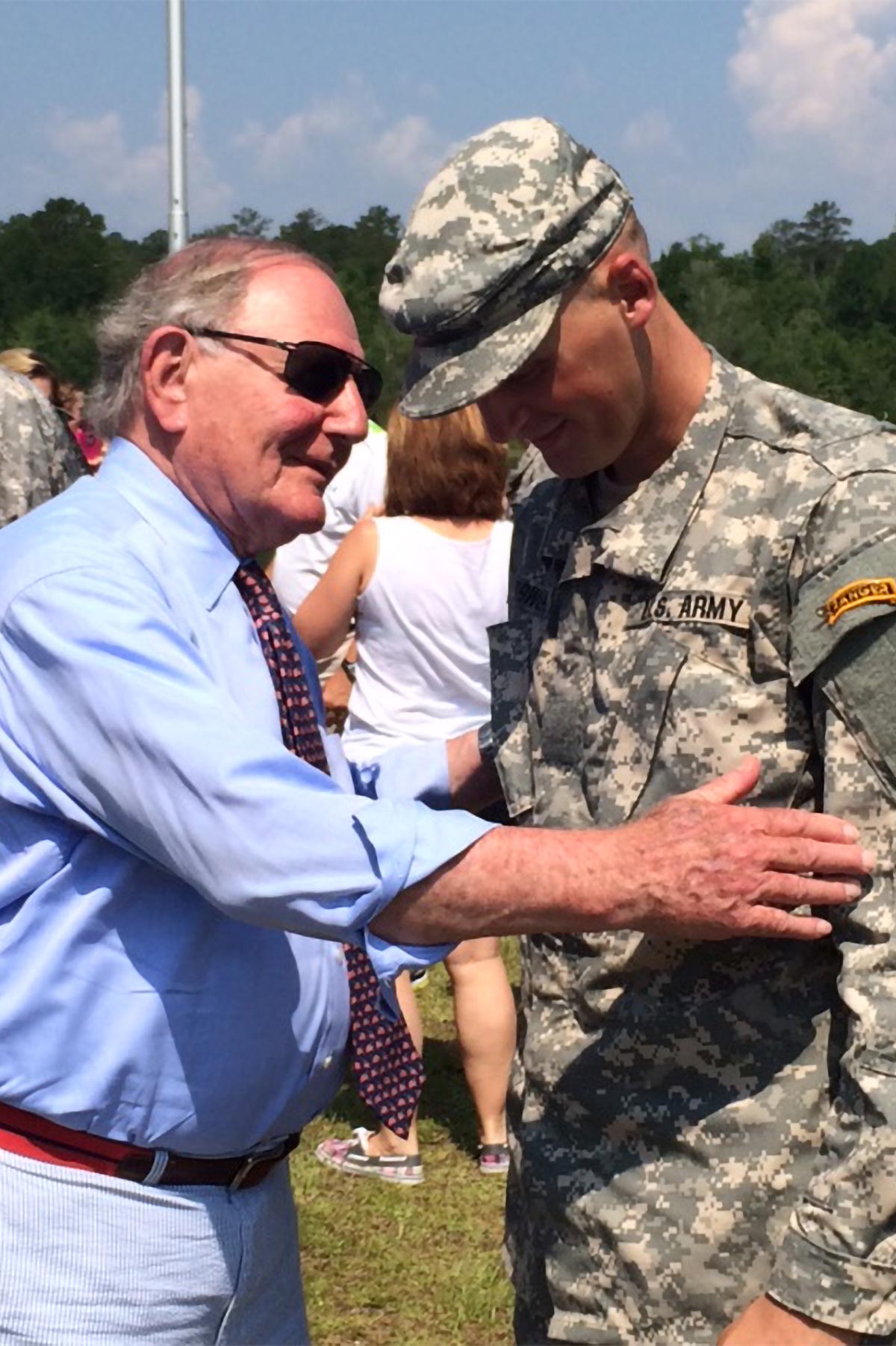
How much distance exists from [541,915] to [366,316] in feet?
112

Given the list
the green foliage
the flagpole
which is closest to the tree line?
the green foliage

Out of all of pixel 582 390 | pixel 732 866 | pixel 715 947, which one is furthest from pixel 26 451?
pixel 732 866

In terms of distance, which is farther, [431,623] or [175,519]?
[431,623]

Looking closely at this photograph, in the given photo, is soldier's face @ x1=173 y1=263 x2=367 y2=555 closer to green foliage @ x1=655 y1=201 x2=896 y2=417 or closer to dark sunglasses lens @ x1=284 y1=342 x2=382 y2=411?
dark sunglasses lens @ x1=284 y1=342 x2=382 y2=411

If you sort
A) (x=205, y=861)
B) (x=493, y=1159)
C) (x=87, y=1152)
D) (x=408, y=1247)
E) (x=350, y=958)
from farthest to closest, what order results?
(x=493, y=1159) → (x=408, y=1247) → (x=350, y=958) → (x=87, y=1152) → (x=205, y=861)

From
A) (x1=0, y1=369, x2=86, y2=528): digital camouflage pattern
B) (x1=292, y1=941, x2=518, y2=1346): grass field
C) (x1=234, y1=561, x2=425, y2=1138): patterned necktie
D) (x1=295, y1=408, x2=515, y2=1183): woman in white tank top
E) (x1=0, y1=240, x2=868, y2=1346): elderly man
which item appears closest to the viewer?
(x1=0, y1=240, x2=868, y2=1346): elderly man

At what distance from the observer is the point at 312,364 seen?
8.56 feet

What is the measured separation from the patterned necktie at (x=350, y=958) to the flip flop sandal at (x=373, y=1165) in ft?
8.88

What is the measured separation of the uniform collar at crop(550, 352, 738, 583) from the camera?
2369mm

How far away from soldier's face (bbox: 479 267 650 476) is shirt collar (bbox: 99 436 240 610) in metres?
0.45

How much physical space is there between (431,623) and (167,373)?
3015mm

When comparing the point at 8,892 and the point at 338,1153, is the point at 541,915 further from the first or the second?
the point at 338,1153

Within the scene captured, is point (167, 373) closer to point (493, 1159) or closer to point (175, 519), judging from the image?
point (175, 519)

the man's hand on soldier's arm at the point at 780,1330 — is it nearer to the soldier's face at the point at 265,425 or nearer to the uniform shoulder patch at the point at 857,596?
the uniform shoulder patch at the point at 857,596
